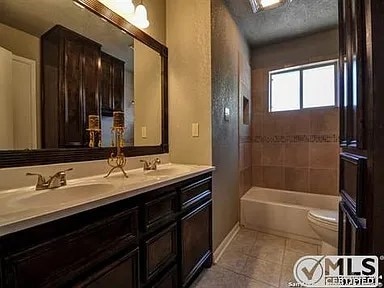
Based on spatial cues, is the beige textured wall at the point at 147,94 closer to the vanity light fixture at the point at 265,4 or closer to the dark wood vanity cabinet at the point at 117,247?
the dark wood vanity cabinet at the point at 117,247

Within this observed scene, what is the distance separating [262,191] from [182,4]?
271cm

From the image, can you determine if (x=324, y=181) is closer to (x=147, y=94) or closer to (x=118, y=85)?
(x=147, y=94)

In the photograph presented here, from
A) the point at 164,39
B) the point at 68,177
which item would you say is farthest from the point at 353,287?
the point at 164,39

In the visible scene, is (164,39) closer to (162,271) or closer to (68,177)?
(68,177)

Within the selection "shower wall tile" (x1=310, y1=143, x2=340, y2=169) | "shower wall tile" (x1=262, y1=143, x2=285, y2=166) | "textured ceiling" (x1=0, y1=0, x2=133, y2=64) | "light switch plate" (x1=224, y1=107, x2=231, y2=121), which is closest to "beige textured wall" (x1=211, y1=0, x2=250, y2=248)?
"light switch plate" (x1=224, y1=107, x2=231, y2=121)

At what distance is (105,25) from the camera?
1.71m

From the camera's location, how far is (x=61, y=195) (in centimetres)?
115

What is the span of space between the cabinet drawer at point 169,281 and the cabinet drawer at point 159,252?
0.06 metres

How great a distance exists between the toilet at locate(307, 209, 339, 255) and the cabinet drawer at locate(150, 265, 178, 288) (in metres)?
1.29

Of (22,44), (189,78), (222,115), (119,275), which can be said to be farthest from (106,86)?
(119,275)

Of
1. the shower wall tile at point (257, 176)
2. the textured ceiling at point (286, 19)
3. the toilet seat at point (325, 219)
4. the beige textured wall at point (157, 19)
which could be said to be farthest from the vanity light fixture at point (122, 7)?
the shower wall tile at point (257, 176)

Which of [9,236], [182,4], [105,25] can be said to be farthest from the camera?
[182,4]

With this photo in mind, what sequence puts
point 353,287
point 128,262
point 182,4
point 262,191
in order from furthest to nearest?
point 262,191 < point 182,4 < point 128,262 < point 353,287

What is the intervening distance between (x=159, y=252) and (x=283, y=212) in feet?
6.27
